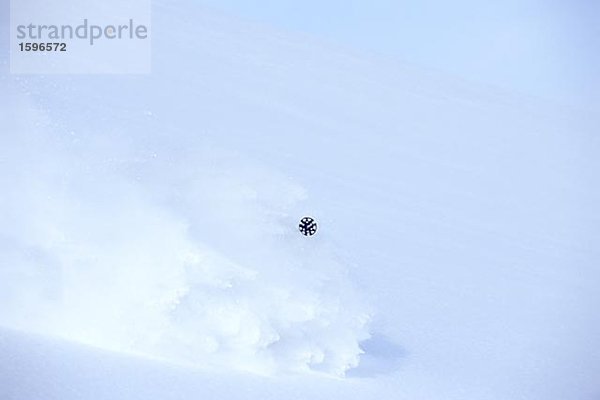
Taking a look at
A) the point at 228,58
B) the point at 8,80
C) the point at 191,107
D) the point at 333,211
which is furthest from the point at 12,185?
the point at 228,58

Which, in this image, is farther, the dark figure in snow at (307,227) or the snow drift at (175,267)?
the dark figure in snow at (307,227)

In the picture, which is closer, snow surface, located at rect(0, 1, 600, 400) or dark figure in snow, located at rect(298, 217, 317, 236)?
snow surface, located at rect(0, 1, 600, 400)

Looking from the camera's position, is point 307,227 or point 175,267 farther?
point 307,227

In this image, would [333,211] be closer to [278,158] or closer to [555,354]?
[278,158]

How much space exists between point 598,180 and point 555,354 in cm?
723

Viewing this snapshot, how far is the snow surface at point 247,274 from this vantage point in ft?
12.6

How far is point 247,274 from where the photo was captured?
4.11 m

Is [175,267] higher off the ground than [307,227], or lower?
lower

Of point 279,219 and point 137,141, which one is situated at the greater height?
point 137,141

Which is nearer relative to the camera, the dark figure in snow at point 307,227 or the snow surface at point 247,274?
the snow surface at point 247,274

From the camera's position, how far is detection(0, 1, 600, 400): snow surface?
3834 mm

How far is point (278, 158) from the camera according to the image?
7.83 m

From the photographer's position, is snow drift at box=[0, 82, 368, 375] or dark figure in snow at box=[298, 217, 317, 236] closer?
snow drift at box=[0, 82, 368, 375]

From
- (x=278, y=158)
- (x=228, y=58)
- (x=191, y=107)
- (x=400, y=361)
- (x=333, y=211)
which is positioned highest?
(x=228, y=58)
